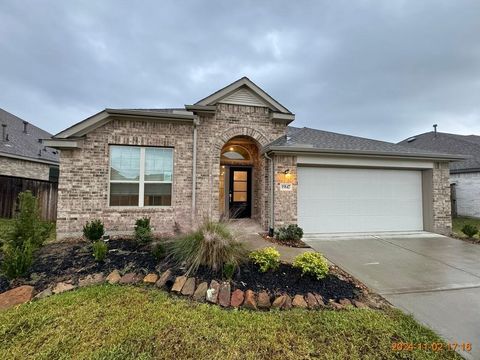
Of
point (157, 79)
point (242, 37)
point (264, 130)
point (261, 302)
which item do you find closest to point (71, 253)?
point (261, 302)

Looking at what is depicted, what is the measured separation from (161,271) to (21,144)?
48.5ft

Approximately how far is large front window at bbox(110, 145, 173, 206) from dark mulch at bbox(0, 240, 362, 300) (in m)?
2.34

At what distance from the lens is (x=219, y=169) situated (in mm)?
7844

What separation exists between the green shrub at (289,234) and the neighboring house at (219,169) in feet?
1.35

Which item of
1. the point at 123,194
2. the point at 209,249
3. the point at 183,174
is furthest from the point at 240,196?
the point at 209,249

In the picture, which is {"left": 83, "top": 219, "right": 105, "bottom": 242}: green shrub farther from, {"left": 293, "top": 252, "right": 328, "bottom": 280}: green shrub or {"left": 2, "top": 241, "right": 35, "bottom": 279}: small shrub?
{"left": 293, "top": 252, "right": 328, "bottom": 280}: green shrub

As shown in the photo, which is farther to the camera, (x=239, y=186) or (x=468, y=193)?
(x=468, y=193)

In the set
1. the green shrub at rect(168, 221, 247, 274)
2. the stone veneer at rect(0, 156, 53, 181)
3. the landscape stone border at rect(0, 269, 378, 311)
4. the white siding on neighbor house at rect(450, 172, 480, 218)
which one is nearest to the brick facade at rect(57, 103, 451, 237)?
the green shrub at rect(168, 221, 247, 274)

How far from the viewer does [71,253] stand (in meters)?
4.94

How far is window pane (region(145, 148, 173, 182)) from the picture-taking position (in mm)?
7168

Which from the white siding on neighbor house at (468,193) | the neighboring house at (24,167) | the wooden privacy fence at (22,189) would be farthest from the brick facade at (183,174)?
the white siding on neighbor house at (468,193)

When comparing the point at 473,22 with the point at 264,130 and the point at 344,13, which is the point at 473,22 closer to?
the point at 344,13

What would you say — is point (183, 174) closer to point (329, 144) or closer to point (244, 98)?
point (244, 98)

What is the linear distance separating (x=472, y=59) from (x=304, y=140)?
1470 centimetres
